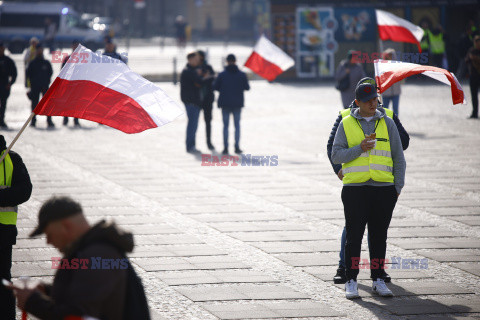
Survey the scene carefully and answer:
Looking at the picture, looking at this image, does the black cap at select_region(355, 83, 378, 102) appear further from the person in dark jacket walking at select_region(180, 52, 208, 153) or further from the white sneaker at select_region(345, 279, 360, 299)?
the person in dark jacket walking at select_region(180, 52, 208, 153)

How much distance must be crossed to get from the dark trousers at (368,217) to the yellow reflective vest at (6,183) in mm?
2554

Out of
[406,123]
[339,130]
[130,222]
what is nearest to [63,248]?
[339,130]

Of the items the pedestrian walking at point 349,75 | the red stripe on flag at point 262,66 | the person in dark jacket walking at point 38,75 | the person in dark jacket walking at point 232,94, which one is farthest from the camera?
the person in dark jacket walking at point 38,75

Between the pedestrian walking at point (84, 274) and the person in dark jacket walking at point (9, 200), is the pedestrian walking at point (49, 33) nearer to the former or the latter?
the person in dark jacket walking at point (9, 200)

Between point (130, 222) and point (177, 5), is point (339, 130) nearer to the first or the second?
A: point (130, 222)

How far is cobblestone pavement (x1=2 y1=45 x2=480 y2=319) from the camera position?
21.1 ft

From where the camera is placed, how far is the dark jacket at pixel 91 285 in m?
3.41

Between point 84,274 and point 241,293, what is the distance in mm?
3230

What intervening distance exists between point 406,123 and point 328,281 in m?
10.7

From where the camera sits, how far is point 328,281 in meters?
6.91

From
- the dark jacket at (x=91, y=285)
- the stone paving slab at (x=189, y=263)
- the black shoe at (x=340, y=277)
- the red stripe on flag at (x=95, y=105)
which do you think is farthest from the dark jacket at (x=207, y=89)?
the dark jacket at (x=91, y=285)

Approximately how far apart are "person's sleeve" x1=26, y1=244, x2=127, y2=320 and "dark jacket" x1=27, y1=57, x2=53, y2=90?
14446 millimetres

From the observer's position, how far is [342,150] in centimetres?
646

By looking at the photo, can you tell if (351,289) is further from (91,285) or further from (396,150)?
(91,285)
